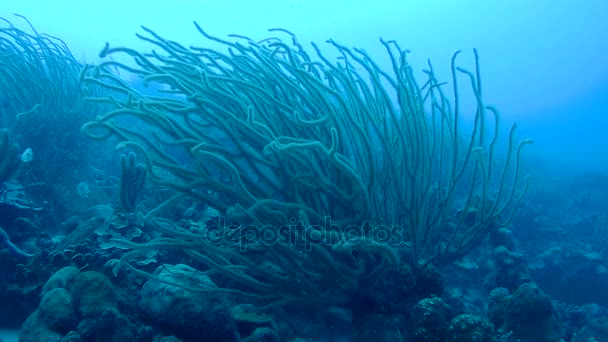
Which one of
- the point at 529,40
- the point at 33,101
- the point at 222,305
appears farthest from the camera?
the point at 529,40

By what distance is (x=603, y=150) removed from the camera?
28.5 meters

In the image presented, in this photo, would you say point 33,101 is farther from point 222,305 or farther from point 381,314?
point 381,314

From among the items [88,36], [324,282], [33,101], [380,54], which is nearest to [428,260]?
[324,282]

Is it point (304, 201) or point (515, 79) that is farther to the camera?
point (515, 79)

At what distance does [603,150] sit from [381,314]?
33405 mm

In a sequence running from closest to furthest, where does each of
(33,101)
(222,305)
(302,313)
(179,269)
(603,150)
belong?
(222,305)
(179,269)
(302,313)
(33,101)
(603,150)

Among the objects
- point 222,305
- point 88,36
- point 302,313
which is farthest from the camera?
point 88,36

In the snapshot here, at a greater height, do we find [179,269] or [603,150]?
[603,150]

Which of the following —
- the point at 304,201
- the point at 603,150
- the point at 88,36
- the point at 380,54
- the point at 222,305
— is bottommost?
the point at 222,305

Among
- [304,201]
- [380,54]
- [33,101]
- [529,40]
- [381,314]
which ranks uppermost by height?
[529,40]

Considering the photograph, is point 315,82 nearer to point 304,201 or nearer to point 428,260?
point 304,201

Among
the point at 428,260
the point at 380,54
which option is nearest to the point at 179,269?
the point at 428,260

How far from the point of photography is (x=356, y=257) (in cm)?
303

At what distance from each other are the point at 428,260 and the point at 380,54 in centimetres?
6666
